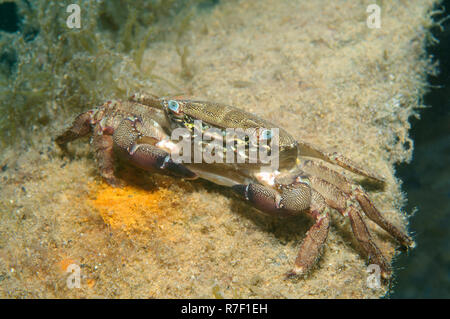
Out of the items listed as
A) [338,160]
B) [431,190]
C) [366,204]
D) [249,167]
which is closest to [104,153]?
[249,167]

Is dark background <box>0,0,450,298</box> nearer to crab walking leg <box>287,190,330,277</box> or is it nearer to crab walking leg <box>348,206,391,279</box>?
crab walking leg <box>348,206,391,279</box>

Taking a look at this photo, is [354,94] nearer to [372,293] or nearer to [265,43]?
[265,43]

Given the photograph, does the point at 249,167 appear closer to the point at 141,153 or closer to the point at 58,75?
the point at 141,153

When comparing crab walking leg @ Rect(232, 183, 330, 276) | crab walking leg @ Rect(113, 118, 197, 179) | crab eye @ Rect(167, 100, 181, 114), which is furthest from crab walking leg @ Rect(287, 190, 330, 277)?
crab eye @ Rect(167, 100, 181, 114)

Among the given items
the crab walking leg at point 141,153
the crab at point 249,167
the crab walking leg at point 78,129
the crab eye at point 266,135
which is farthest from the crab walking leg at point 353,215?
the crab walking leg at point 78,129

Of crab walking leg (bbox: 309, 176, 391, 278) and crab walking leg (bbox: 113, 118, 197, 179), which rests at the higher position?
crab walking leg (bbox: 113, 118, 197, 179)

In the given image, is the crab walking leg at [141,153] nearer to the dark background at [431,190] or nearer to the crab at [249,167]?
the crab at [249,167]

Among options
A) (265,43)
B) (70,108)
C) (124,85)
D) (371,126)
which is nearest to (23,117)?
(70,108)
